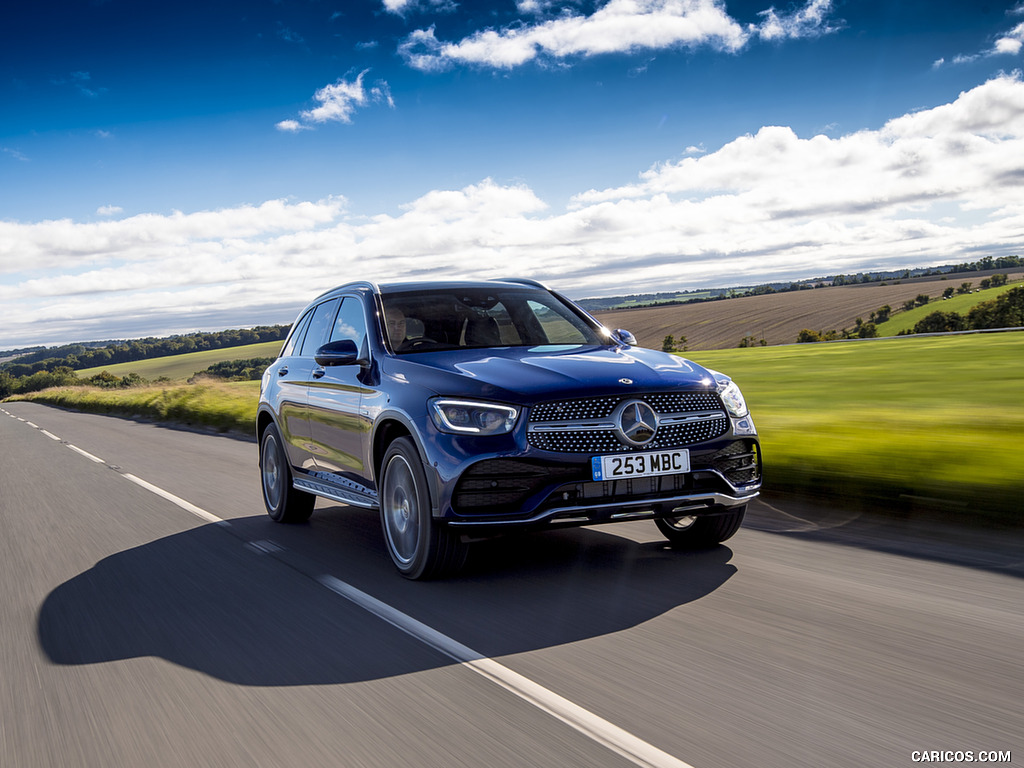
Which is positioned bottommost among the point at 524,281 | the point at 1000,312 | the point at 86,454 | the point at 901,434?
the point at 1000,312

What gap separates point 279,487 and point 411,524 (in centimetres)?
289

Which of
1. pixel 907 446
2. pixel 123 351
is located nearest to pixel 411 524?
pixel 907 446

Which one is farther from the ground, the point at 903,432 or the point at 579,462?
the point at 579,462

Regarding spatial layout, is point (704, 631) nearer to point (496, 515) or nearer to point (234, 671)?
point (496, 515)

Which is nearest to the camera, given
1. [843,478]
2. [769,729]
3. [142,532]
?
[769,729]

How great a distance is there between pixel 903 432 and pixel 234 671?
6272 mm

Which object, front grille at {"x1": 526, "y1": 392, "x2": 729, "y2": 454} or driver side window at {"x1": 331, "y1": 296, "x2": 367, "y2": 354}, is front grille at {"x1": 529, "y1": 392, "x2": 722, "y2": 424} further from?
driver side window at {"x1": 331, "y1": 296, "x2": 367, "y2": 354}

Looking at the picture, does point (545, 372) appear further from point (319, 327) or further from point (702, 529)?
point (319, 327)

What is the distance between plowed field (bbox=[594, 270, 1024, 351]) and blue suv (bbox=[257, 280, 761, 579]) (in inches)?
1730

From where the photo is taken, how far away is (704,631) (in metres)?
4.03

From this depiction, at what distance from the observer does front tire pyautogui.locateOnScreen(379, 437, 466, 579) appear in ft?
16.3

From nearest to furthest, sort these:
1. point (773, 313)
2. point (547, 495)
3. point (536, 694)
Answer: point (536, 694) → point (547, 495) → point (773, 313)

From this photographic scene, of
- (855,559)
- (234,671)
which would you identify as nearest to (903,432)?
(855,559)

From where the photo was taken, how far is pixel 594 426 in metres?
4.73
